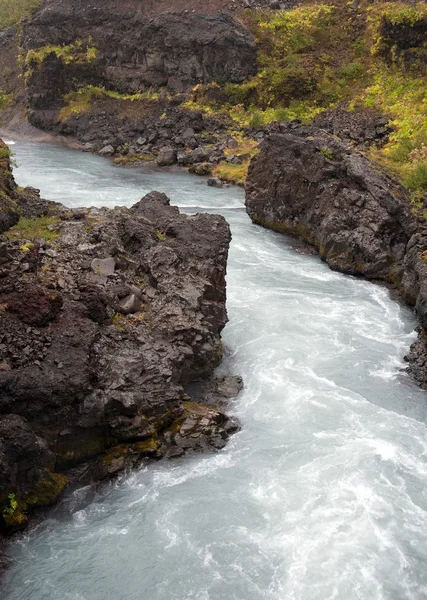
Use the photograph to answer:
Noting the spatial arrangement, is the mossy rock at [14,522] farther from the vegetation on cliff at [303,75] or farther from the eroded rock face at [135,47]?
the eroded rock face at [135,47]

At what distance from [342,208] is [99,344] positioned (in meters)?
17.5

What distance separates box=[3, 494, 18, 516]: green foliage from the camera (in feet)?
42.5

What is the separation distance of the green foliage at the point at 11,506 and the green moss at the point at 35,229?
8.21 meters

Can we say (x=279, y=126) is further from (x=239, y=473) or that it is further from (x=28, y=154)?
(x=239, y=473)

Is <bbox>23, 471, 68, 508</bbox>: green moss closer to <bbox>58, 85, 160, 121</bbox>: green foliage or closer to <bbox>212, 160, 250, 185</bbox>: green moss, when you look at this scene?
<bbox>212, 160, 250, 185</bbox>: green moss

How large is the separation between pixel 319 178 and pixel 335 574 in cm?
2276

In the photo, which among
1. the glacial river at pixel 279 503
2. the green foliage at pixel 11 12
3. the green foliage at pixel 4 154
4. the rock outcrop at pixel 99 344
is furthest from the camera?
the green foliage at pixel 11 12

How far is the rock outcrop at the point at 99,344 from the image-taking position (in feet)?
45.7

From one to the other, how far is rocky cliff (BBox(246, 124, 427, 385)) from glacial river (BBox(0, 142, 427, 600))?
5906 millimetres

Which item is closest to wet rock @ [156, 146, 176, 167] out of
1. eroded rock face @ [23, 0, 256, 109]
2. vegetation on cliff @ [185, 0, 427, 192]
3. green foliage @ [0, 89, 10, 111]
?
vegetation on cliff @ [185, 0, 427, 192]

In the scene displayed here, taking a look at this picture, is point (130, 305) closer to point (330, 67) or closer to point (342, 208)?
point (342, 208)

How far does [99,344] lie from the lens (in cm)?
1600

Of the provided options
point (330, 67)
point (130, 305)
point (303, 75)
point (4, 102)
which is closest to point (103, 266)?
point (130, 305)

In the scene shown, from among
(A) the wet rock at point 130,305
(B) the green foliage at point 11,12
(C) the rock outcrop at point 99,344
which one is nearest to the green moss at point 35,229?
(C) the rock outcrop at point 99,344
